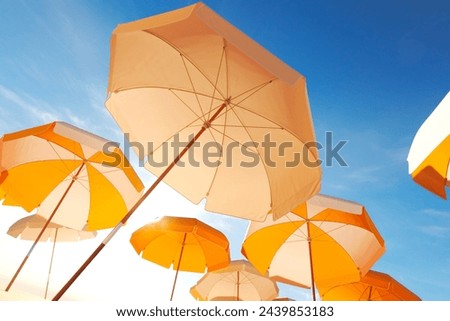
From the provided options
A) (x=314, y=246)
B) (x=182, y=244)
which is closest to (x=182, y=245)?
(x=182, y=244)

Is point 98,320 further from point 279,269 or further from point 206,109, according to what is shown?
point 279,269

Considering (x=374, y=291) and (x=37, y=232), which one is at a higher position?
(x=37, y=232)

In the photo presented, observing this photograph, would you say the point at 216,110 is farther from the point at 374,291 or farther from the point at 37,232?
the point at 37,232

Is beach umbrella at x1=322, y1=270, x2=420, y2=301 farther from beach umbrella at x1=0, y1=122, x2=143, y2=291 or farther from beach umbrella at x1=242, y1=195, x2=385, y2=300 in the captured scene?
beach umbrella at x1=0, y1=122, x2=143, y2=291

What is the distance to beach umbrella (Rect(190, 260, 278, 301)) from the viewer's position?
12836 millimetres

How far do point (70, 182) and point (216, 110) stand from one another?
16.1 ft

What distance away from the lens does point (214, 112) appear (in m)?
5.80

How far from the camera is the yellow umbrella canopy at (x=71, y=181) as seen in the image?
25.6 ft

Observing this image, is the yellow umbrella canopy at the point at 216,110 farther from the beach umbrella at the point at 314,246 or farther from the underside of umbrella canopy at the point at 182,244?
the beach umbrella at the point at 314,246

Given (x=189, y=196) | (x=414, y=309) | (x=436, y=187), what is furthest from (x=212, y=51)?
(x=414, y=309)

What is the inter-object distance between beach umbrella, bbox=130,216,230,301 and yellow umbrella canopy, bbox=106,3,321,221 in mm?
2148

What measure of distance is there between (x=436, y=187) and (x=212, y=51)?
3.29 meters

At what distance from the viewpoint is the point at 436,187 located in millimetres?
4336

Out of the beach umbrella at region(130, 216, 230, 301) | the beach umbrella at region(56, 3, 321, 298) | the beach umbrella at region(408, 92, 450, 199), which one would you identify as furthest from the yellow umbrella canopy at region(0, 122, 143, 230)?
the beach umbrella at region(408, 92, 450, 199)
